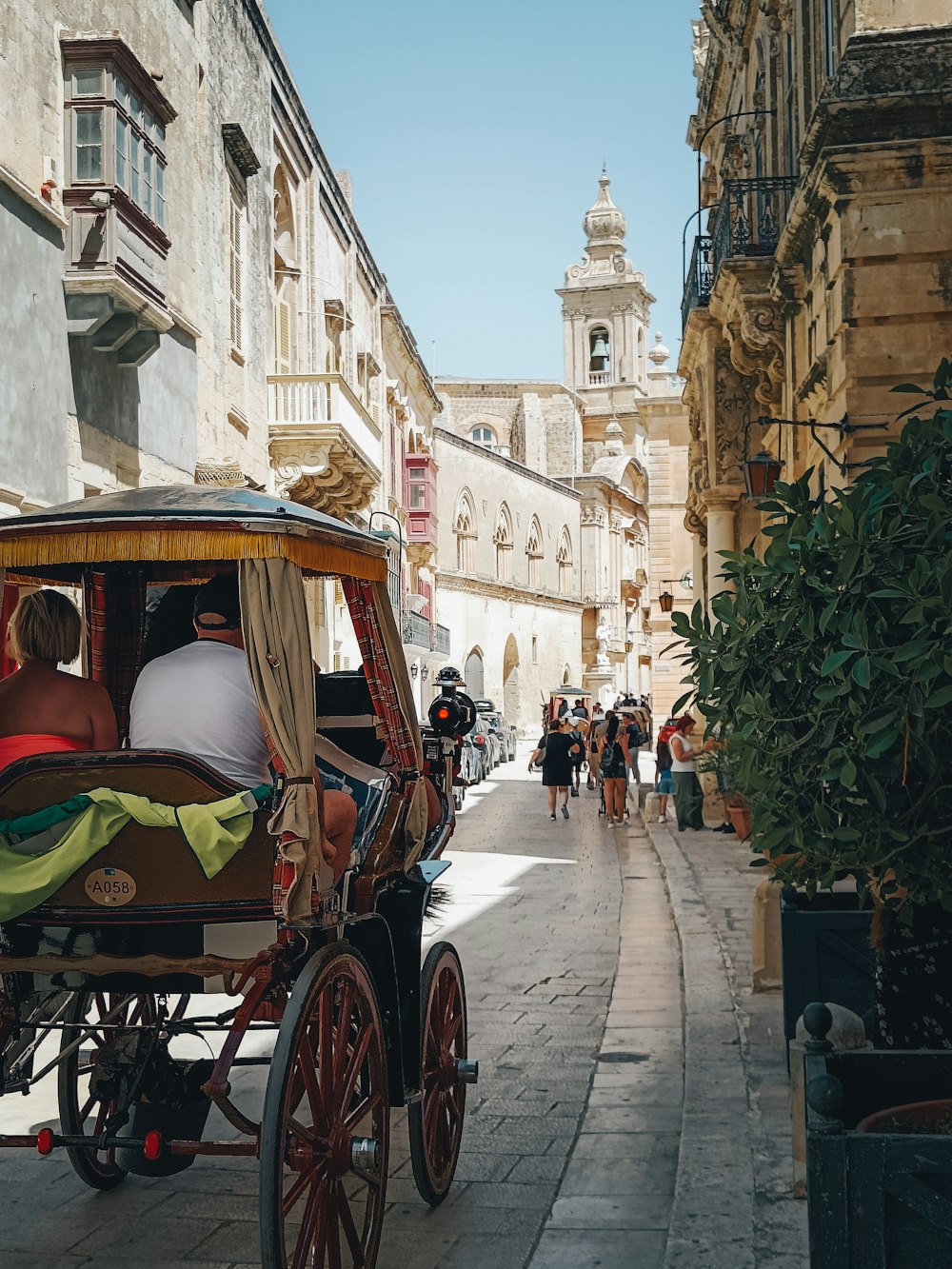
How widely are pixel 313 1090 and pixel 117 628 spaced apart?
249 cm

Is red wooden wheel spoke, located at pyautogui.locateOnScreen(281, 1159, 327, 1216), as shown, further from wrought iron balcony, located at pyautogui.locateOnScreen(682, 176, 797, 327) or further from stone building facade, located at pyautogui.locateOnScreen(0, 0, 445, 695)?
wrought iron balcony, located at pyautogui.locateOnScreen(682, 176, 797, 327)

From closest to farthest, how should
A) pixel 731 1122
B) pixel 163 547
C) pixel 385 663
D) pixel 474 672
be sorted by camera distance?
pixel 163 547 < pixel 385 663 < pixel 731 1122 < pixel 474 672

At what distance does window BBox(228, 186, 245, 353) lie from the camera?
20141 mm

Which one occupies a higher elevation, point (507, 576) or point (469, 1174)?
point (507, 576)

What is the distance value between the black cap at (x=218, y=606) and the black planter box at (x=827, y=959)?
2.69 meters

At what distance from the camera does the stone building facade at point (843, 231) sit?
9.71 m

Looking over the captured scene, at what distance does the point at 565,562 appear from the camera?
71.7 metres

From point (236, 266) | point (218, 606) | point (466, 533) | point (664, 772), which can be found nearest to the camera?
point (218, 606)

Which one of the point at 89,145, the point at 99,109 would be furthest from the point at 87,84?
the point at 89,145

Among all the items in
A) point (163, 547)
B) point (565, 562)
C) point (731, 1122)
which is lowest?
point (731, 1122)

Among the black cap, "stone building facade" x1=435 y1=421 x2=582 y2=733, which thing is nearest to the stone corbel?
the black cap

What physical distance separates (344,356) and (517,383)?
54.4m

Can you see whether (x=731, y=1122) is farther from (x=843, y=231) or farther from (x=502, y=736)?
(x=502, y=736)

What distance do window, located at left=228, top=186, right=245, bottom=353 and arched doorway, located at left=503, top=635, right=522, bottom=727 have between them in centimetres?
4311
